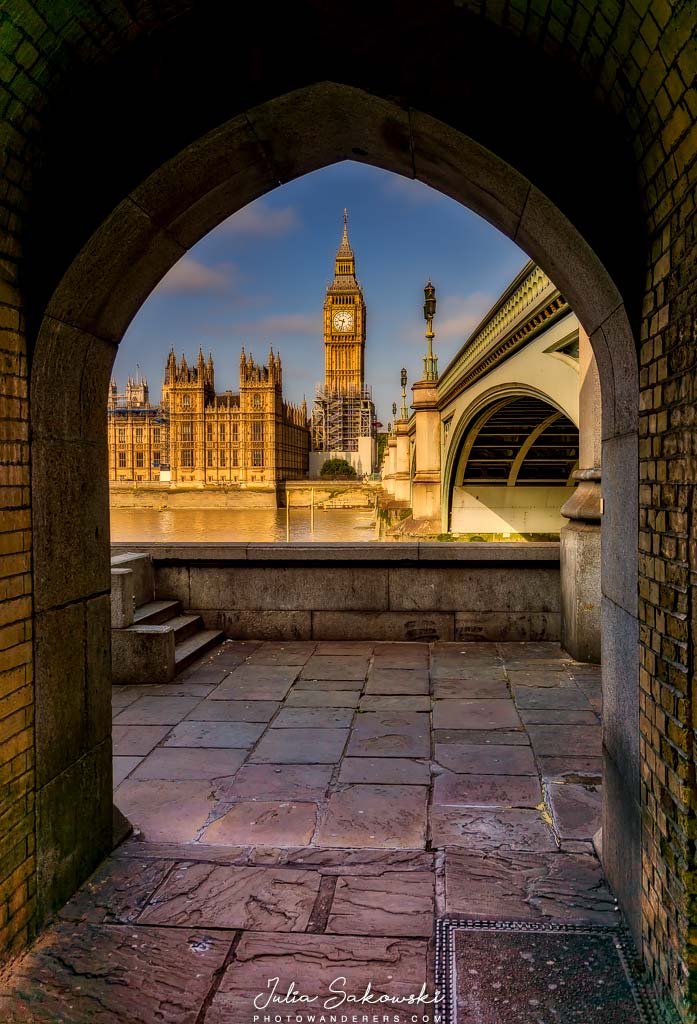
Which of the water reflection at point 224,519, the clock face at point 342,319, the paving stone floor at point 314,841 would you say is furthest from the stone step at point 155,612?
the clock face at point 342,319

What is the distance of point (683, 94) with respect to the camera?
74.5 inches

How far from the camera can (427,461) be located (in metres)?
31.5

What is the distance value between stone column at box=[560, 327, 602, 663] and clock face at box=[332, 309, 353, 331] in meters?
131

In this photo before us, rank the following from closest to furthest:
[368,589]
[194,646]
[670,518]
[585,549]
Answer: [670,518]
[585,549]
[194,646]
[368,589]

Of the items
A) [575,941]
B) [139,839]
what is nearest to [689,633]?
[575,941]

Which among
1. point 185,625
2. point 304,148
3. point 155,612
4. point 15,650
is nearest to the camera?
point 15,650

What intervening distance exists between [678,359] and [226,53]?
83.8 inches

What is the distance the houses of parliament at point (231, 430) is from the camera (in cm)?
9531

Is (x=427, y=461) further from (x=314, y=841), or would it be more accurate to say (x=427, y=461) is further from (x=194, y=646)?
(x=314, y=841)

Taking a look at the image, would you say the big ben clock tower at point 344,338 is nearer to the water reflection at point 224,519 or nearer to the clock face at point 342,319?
the clock face at point 342,319

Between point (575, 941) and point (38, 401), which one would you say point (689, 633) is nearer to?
point (575, 941)

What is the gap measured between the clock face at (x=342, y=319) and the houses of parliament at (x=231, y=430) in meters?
15.9

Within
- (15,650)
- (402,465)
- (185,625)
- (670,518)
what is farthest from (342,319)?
(670,518)

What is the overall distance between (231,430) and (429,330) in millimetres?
69432
